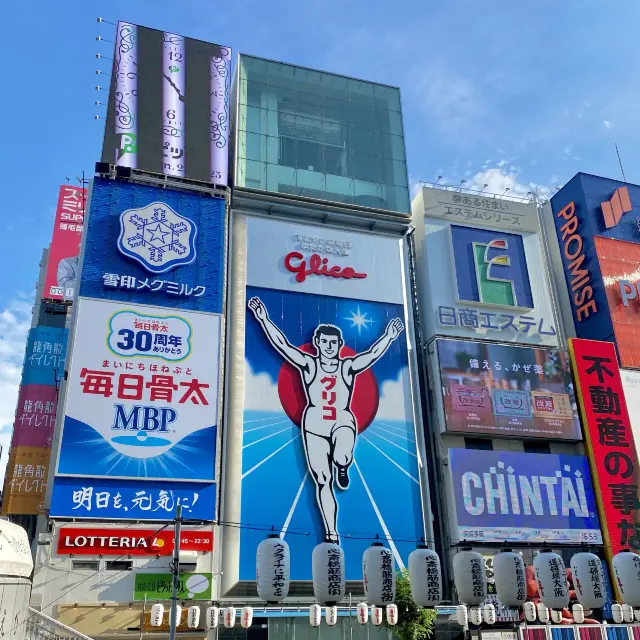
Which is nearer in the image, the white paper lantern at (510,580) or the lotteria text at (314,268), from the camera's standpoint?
the white paper lantern at (510,580)

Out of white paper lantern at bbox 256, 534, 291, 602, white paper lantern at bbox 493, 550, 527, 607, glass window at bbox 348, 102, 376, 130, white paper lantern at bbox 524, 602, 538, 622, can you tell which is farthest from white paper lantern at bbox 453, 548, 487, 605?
glass window at bbox 348, 102, 376, 130

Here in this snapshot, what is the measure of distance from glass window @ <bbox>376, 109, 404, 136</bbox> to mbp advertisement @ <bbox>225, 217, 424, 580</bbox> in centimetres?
894

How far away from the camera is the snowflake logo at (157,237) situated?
3244 cm

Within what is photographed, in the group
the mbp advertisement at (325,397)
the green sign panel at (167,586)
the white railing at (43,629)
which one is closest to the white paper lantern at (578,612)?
the mbp advertisement at (325,397)

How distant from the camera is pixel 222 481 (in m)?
29.7

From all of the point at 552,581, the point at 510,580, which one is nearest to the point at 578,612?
the point at 552,581

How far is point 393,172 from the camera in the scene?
134ft

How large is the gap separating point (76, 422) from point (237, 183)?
52.8ft

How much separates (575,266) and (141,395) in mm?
28997

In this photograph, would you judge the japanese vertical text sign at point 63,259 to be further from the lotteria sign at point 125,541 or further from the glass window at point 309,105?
the lotteria sign at point 125,541

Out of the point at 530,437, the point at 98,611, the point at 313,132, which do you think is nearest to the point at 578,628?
the point at 530,437

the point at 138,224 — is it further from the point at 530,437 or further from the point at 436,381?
the point at 530,437

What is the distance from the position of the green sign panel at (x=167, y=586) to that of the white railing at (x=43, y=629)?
14722 millimetres

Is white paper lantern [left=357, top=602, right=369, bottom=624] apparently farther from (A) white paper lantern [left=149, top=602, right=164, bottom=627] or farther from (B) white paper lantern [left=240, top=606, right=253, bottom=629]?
(A) white paper lantern [left=149, top=602, right=164, bottom=627]
